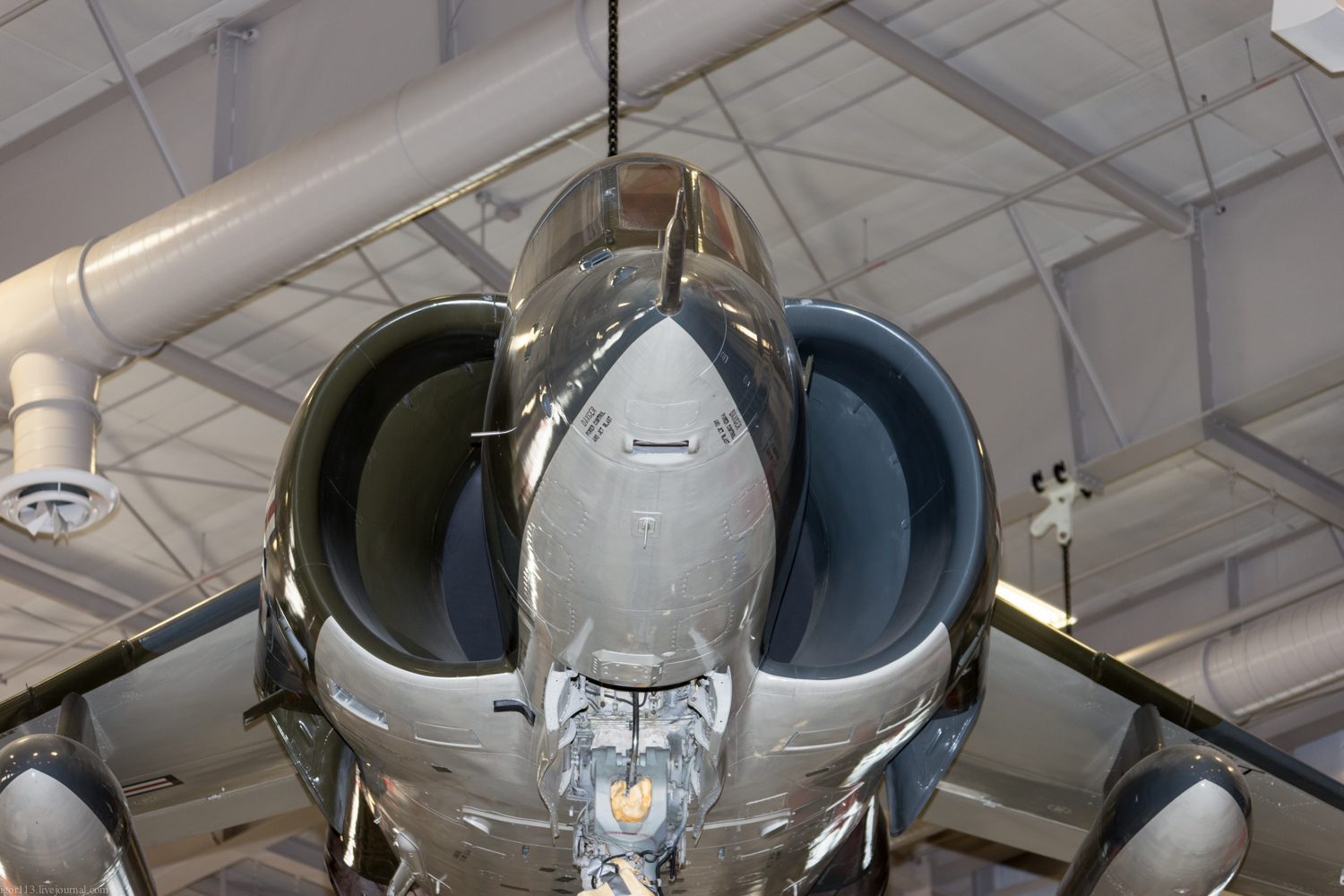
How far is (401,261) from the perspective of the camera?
47.2 ft

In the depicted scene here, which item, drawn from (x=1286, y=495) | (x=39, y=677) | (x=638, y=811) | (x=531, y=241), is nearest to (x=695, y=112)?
(x=1286, y=495)

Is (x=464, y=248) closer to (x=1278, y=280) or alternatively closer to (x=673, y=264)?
(x=1278, y=280)

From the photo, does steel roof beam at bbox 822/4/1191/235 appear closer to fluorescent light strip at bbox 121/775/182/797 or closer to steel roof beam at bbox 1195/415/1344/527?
steel roof beam at bbox 1195/415/1344/527

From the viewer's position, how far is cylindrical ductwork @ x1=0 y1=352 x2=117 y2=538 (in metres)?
10.2

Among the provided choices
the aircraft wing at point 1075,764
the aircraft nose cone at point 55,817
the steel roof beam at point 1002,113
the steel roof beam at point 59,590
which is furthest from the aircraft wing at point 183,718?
the steel roof beam at point 59,590

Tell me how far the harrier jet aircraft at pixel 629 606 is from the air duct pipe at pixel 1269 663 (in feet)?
31.8

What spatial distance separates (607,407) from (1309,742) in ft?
64.1

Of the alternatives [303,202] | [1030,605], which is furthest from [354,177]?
[1030,605]

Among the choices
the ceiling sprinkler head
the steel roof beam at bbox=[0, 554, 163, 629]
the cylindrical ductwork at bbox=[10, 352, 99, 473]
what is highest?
the steel roof beam at bbox=[0, 554, 163, 629]

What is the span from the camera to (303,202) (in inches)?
390

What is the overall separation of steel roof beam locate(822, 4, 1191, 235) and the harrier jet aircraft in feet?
22.7

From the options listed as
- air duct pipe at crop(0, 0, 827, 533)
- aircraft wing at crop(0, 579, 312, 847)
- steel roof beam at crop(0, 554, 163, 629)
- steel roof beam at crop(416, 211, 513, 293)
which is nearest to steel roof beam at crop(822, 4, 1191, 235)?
air duct pipe at crop(0, 0, 827, 533)

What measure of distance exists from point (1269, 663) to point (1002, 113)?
690 centimetres

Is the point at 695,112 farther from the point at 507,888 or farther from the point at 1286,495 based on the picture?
the point at 507,888
